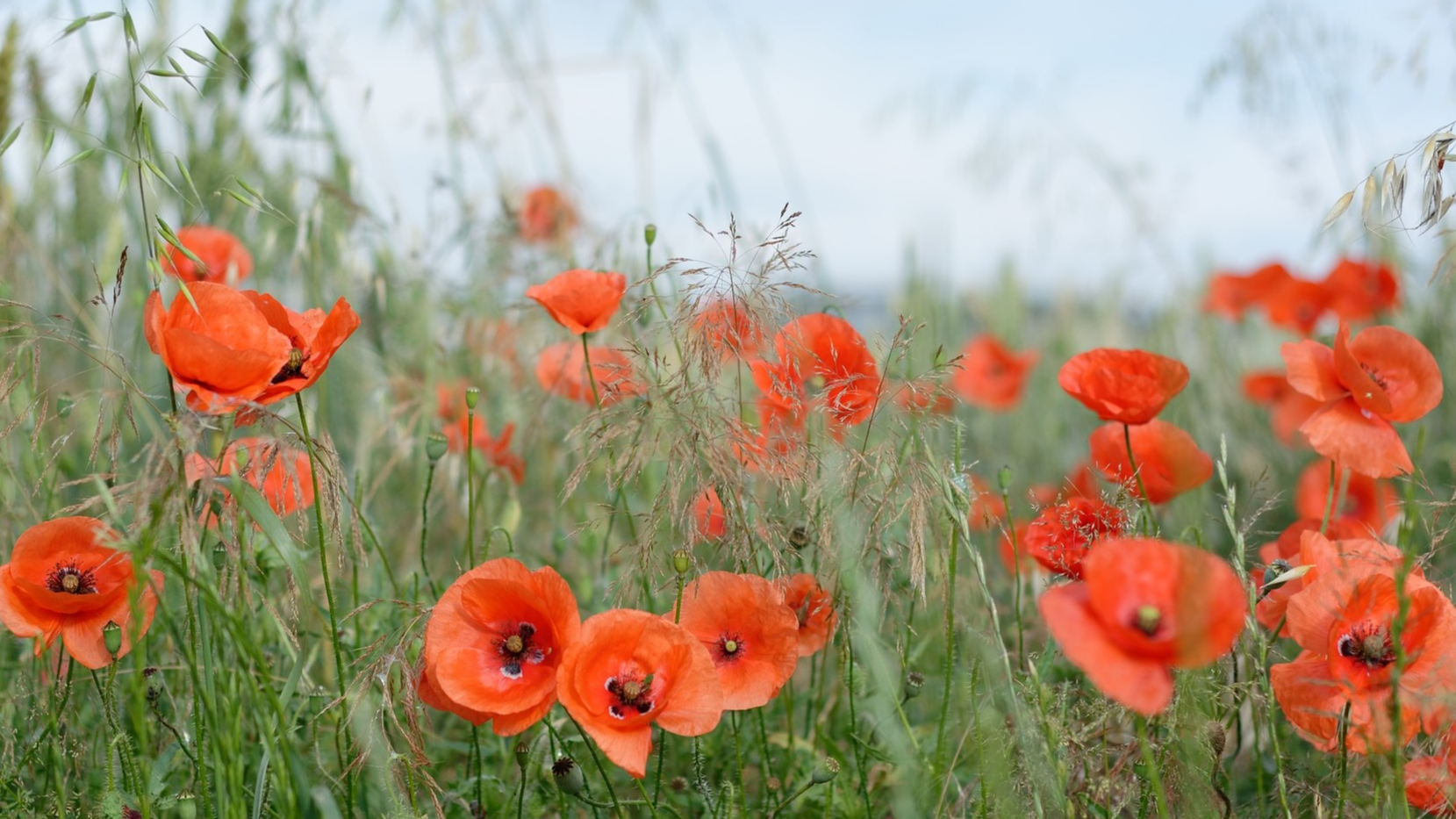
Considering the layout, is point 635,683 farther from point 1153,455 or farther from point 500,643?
point 1153,455

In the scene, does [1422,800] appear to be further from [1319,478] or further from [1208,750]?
[1319,478]

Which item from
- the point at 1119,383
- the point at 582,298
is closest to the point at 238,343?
the point at 582,298

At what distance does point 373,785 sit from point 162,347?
651 mm

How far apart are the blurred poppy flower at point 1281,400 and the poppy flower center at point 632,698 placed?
1939mm

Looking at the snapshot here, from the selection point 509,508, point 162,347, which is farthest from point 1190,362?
point 162,347

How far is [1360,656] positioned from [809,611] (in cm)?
58

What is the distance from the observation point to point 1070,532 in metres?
1.32

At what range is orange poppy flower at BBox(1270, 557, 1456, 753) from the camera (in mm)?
1127

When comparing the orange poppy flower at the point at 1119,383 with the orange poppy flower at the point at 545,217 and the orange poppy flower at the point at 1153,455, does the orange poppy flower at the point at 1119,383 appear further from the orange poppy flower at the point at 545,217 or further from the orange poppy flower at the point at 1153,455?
the orange poppy flower at the point at 545,217

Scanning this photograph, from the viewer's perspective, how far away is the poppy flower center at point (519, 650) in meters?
1.21

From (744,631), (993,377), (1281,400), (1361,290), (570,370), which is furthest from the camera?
(993,377)

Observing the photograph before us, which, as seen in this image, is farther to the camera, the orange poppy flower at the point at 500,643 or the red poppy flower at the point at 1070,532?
the red poppy flower at the point at 1070,532

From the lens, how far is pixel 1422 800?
123cm

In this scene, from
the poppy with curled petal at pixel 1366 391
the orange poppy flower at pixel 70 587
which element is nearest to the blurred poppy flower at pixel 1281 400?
the poppy with curled petal at pixel 1366 391
